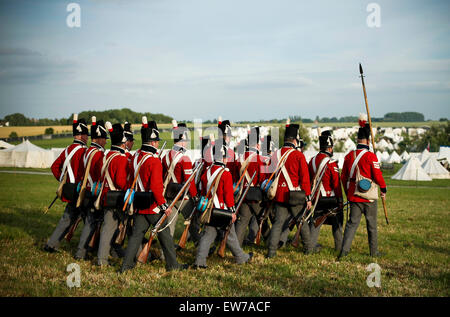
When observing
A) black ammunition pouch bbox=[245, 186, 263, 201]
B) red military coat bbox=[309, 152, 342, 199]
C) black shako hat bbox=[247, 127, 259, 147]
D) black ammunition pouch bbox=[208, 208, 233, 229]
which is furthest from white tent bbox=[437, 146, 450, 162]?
black ammunition pouch bbox=[208, 208, 233, 229]

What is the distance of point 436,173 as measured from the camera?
1560 inches

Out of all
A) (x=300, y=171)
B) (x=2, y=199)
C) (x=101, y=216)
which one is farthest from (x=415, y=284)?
(x=2, y=199)

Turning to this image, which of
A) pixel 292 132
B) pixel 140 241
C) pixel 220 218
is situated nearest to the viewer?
pixel 140 241

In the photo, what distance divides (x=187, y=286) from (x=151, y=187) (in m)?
1.64

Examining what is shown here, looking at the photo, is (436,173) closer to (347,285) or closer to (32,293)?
(347,285)

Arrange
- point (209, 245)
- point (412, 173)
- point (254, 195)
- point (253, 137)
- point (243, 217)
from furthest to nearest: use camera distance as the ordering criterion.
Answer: point (412, 173) < point (253, 137) < point (243, 217) < point (254, 195) < point (209, 245)

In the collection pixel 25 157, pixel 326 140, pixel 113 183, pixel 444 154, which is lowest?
pixel 444 154

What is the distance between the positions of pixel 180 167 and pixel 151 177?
1400mm

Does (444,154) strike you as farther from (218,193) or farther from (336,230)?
(218,193)

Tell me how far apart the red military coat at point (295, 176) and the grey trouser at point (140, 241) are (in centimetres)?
233

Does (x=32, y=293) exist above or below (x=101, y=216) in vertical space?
below

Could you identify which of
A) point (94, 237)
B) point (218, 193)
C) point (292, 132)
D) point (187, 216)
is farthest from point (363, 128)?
point (94, 237)

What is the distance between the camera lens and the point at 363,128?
819cm
